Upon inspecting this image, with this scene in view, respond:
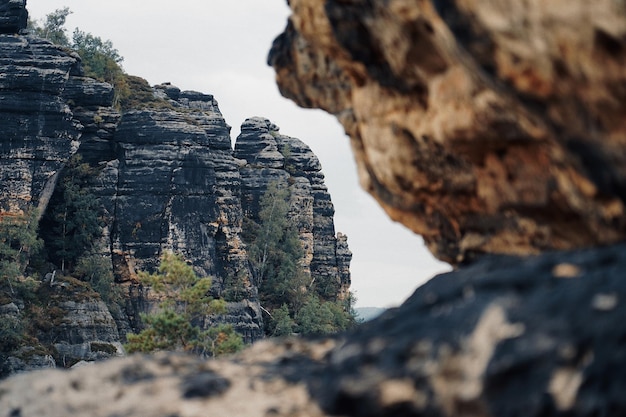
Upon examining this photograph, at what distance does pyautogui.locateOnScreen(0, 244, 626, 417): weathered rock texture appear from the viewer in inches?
416

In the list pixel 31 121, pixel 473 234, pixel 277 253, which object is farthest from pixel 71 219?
pixel 473 234

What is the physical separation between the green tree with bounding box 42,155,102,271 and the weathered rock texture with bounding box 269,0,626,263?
59147 mm

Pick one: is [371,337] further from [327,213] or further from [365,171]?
[327,213]

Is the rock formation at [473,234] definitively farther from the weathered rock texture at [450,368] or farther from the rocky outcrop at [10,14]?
the rocky outcrop at [10,14]

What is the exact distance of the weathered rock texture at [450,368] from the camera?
10562mm

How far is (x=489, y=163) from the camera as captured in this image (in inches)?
648

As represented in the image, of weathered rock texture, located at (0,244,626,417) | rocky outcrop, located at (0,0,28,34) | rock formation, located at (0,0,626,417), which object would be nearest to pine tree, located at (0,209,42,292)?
rocky outcrop, located at (0,0,28,34)

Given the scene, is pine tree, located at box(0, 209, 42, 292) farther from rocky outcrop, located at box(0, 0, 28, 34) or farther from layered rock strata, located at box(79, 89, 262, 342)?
rocky outcrop, located at box(0, 0, 28, 34)

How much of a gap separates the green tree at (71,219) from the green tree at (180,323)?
31192 millimetres

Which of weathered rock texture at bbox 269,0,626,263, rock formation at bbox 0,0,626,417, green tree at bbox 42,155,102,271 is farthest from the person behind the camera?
green tree at bbox 42,155,102,271

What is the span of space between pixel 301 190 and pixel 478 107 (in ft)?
283

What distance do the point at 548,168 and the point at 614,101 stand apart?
354 cm

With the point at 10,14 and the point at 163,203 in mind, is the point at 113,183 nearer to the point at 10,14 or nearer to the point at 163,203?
the point at 163,203

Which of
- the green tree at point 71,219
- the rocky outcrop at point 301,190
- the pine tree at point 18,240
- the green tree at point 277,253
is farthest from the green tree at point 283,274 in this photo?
the pine tree at point 18,240
